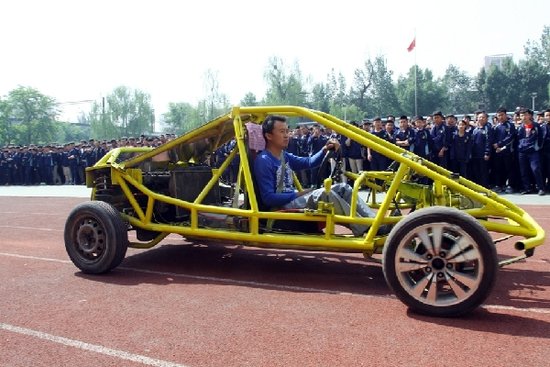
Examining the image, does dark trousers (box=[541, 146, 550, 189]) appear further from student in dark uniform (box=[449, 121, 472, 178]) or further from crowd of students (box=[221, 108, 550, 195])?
student in dark uniform (box=[449, 121, 472, 178])

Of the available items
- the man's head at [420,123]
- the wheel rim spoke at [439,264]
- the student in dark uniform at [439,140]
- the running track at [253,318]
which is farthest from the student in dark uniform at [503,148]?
the wheel rim spoke at [439,264]

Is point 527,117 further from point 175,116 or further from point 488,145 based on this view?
point 175,116

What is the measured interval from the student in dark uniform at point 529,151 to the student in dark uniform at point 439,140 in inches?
64.5

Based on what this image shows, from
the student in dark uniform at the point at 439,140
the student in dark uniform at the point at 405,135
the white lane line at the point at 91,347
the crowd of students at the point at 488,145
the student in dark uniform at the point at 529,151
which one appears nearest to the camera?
the white lane line at the point at 91,347

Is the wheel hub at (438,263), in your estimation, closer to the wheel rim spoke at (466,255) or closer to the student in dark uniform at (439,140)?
the wheel rim spoke at (466,255)

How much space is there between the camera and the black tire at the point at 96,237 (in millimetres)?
5613

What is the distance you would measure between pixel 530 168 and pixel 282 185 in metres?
8.88

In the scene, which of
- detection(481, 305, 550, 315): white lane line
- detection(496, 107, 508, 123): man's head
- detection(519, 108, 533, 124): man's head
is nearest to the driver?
detection(481, 305, 550, 315): white lane line

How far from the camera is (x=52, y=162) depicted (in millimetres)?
25609

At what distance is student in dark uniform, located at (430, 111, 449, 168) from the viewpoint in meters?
13.2

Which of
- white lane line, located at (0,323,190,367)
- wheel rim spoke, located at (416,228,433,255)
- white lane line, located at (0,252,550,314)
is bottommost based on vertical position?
white lane line, located at (0,323,190,367)

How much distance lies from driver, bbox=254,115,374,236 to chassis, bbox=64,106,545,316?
104mm

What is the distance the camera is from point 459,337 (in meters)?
3.71

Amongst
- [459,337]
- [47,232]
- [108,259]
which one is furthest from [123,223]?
[47,232]
